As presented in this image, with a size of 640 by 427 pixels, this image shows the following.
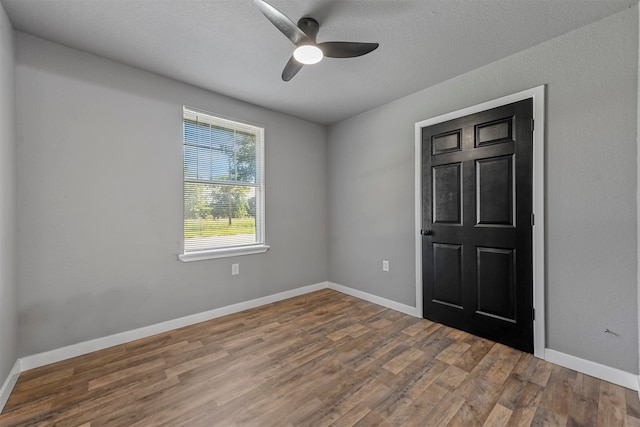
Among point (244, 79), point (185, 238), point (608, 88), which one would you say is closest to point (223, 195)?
point (185, 238)

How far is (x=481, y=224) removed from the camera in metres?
2.42

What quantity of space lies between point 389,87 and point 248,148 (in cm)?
178

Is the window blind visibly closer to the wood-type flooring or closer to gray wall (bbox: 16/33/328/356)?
gray wall (bbox: 16/33/328/356)

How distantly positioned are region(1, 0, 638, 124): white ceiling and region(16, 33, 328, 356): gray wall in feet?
0.91

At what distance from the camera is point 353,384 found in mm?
1794

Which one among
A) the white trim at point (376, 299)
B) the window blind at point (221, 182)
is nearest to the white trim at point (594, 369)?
the white trim at point (376, 299)

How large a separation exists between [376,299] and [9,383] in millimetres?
3198

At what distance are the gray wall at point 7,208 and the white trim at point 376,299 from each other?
10.4ft

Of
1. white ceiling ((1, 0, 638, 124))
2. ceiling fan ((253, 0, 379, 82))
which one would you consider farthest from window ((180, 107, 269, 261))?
ceiling fan ((253, 0, 379, 82))

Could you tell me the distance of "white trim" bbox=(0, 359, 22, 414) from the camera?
1.62 metres

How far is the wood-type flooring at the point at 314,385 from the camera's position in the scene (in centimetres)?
151

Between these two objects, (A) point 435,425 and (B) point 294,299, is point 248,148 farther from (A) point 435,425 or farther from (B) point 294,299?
(A) point 435,425

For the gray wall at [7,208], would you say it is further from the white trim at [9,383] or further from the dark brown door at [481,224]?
the dark brown door at [481,224]

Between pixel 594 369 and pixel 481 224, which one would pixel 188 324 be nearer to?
pixel 481 224
